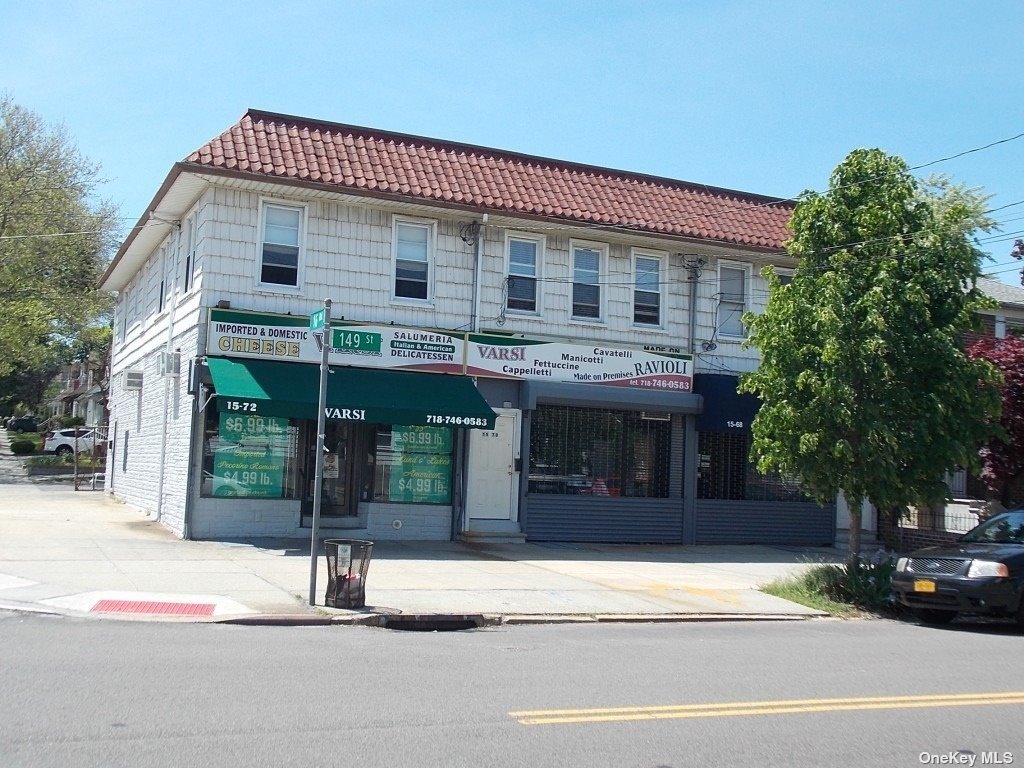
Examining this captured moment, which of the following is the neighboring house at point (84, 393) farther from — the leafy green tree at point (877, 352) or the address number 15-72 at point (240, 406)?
the leafy green tree at point (877, 352)

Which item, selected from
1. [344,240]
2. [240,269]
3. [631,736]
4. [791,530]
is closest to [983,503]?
[791,530]

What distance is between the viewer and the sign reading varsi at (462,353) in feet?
58.0

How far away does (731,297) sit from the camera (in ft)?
72.2

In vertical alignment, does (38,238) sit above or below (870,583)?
above

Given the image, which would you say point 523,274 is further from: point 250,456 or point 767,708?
point 767,708

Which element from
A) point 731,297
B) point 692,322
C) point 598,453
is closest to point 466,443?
point 598,453

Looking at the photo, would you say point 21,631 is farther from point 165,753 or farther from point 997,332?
point 997,332

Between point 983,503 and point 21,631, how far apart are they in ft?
59.7

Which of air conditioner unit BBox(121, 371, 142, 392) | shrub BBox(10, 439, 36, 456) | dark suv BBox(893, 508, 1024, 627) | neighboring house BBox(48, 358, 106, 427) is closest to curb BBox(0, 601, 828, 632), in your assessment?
dark suv BBox(893, 508, 1024, 627)

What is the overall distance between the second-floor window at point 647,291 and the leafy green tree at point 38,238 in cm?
2018

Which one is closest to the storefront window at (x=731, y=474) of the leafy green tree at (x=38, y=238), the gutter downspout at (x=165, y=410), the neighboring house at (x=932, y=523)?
the neighboring house at (x=932, y=523)

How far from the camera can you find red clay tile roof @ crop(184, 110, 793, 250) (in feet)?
59.6

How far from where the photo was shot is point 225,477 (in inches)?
706

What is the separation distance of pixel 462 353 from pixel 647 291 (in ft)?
14.6
